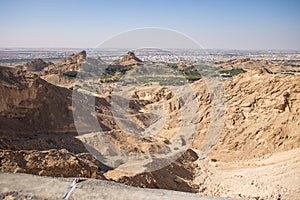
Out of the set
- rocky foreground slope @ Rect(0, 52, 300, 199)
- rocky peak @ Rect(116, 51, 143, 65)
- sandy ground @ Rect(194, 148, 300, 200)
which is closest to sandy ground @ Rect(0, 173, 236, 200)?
rocky foreground slope @ Rect(0, 52, 300, 199)

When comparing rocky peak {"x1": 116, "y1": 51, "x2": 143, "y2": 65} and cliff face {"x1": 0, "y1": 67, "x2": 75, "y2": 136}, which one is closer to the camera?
cliff face {"x1": 0, "y1": 67, "x2": 75, "y2": 136}

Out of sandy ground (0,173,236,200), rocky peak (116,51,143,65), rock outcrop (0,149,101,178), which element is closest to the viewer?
sandy ground (0,173,236,200)

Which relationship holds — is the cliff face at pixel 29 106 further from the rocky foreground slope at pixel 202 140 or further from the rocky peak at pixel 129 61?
the rocky peak at pixel 129 61

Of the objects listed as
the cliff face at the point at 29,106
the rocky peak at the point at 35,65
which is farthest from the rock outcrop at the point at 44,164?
the rocky peak at the point at 35,65

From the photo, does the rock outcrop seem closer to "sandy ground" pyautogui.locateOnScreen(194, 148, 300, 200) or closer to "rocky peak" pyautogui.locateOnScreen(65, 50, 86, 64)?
"sandy ground" pyautogui.locateOnScreen(194, 148, 300, 200)

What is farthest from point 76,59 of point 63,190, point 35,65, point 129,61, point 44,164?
point 63,190

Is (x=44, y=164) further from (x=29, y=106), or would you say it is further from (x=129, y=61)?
(x=129, y=61)
